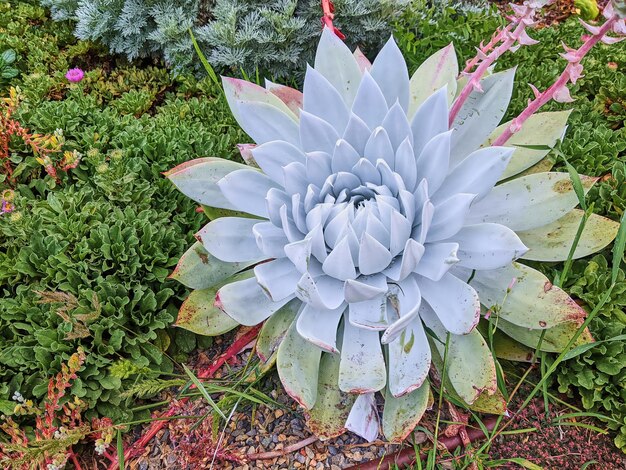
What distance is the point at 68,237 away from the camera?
1730mm

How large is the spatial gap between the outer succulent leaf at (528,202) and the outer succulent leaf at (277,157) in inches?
19.3

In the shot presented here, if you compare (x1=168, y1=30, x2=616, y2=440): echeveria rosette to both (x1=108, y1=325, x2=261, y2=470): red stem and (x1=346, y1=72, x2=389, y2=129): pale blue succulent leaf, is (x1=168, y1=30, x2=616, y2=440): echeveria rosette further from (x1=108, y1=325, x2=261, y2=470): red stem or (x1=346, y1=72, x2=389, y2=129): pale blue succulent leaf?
(x1=108, y1=325, x2=261, y2=470): red stem

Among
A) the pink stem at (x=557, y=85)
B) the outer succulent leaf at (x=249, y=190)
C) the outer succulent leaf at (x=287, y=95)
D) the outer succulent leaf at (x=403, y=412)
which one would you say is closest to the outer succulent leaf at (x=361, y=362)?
the outer succulent leaf at (x=403, y=412)

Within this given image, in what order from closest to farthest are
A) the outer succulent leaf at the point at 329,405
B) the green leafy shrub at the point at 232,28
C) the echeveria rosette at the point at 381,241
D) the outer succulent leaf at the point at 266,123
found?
the echeveria rosette at the point at 381,241 < the outer succulent leaf at the point at 329,405 < the outer succulent leaf at the point at 266,123 < the green leafy shrub at the point at 232,28

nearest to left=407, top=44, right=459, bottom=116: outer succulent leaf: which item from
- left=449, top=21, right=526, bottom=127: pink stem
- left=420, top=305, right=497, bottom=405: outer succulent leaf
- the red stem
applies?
left=449, top=21, right=526, bottom=127: pink stem

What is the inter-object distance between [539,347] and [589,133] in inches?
33.6

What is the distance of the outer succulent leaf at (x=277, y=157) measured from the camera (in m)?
1.45

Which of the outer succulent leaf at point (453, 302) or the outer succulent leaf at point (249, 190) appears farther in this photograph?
the outer succulent leaf at point (249, 190)

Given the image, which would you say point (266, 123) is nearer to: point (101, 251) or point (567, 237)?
point (101, 251)

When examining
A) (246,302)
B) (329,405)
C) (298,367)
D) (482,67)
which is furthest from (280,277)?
(482,67)

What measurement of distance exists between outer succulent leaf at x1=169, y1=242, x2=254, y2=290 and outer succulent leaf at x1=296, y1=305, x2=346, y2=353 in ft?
0.94

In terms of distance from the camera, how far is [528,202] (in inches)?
56.6

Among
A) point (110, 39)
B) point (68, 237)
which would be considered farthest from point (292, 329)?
point (110, 39)

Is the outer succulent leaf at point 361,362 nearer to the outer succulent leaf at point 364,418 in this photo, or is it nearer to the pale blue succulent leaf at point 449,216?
the outer succulent leaf at point 364,418
